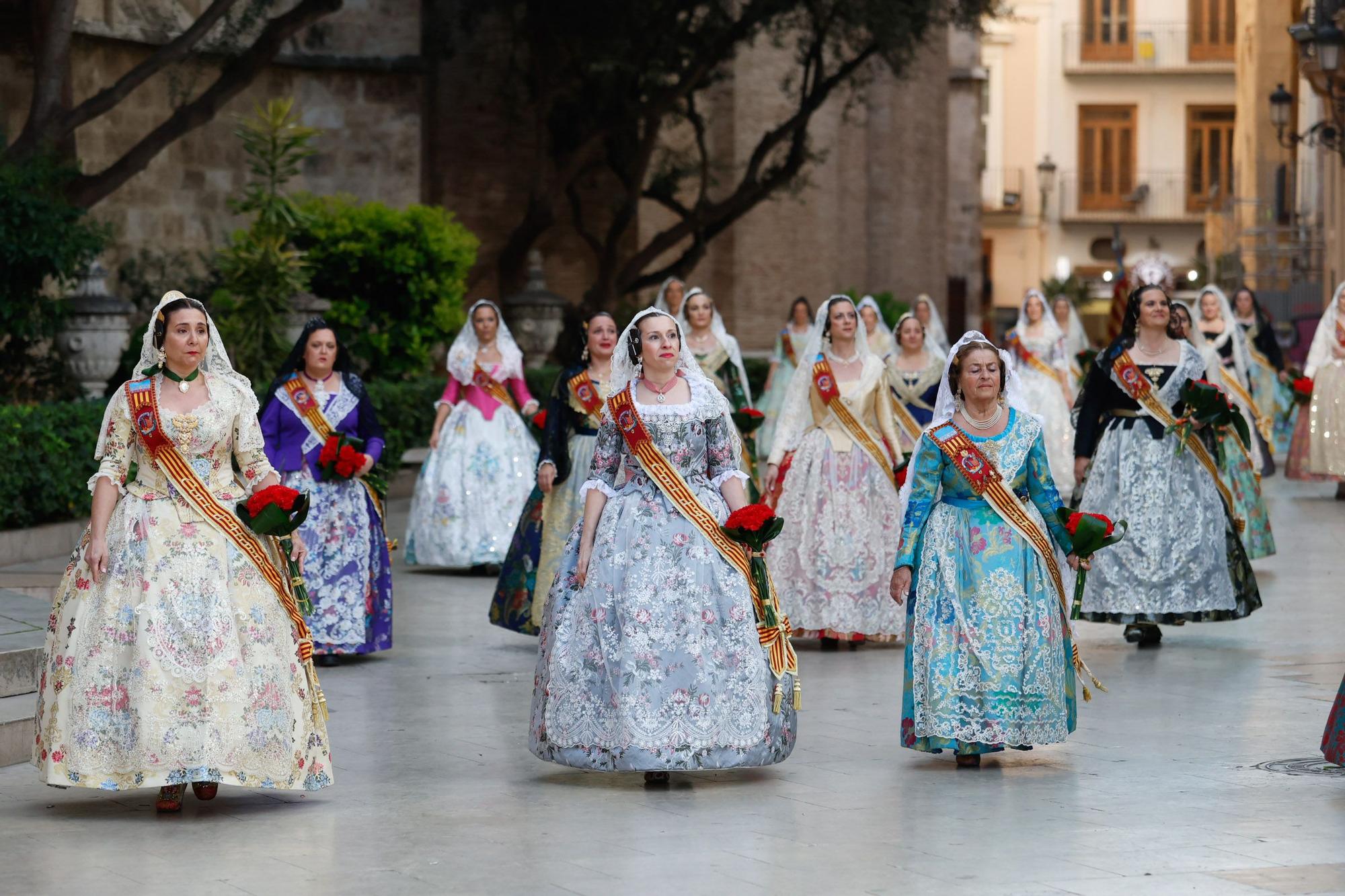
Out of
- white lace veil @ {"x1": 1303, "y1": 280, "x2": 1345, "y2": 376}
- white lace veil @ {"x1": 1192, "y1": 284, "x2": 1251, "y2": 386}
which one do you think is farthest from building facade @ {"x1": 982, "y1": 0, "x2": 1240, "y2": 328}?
white lace veil @ {"x1": 1303, "y1": 280, "x2": 1345, "y2": 376}

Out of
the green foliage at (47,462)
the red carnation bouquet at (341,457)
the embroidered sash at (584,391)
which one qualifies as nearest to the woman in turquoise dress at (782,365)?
the green foliage at (47,462)

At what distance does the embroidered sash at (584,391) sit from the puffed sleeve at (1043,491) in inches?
132

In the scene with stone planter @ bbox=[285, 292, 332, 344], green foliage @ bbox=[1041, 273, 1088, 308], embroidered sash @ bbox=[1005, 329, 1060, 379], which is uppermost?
green foliage @ bbox=[1041, 273, 1088, 308]

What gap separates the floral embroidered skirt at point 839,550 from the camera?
11539 mm

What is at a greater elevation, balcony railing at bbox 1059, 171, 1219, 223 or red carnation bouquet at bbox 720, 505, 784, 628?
balcony railing at bbox 1059, 171, 1219, 223

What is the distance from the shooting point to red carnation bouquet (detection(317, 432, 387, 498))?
11.0 metres

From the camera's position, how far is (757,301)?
30422 mm

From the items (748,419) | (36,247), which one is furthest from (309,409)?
(36,247)

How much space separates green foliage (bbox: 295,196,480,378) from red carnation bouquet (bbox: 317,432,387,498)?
423 inches

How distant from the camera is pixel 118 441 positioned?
7.60 meters

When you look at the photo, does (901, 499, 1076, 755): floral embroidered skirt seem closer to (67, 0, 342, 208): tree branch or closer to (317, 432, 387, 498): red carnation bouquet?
(317, 432, 387, 498): red carnation bouquet

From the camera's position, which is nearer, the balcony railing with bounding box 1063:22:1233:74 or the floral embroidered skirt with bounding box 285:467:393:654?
the floral embroidered skirt with bounding box 285:467:393:654

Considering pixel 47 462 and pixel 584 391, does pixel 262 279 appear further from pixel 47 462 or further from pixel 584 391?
pixel 584 391

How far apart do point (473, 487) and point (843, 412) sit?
3880 millimetres
